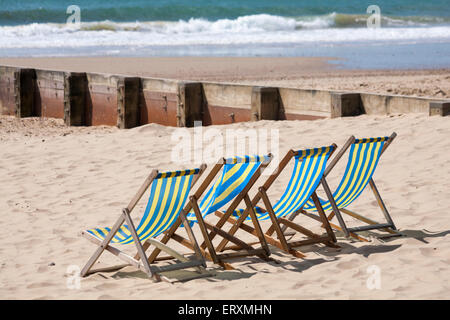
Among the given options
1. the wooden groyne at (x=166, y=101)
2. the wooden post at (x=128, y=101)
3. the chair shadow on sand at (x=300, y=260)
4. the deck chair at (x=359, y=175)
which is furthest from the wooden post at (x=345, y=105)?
the chair shadow on sand at (x=300, y=260)

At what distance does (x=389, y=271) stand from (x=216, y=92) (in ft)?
20.1

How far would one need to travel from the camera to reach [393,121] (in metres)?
8.59

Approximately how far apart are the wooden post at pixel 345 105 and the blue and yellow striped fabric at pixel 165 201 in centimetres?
468

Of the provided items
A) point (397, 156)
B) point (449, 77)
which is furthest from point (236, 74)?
point (397, 156)

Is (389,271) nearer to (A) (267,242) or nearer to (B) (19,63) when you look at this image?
(A) (267,242)

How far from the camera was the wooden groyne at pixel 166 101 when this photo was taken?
9.18 m

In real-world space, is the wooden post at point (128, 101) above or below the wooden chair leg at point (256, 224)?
above

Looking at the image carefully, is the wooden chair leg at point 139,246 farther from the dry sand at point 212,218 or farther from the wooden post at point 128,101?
the wooden post at point 128,101

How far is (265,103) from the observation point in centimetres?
975

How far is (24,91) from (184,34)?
22.8 meters
